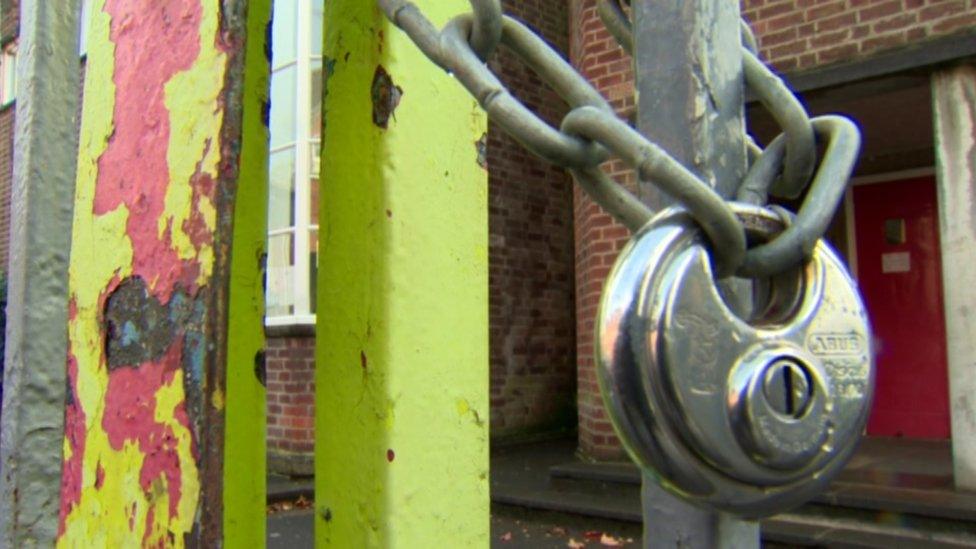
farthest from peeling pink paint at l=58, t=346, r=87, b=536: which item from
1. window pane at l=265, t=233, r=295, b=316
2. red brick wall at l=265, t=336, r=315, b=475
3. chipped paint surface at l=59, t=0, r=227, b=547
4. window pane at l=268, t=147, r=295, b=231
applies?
window pane at l=268, t=147, r=295, b=231

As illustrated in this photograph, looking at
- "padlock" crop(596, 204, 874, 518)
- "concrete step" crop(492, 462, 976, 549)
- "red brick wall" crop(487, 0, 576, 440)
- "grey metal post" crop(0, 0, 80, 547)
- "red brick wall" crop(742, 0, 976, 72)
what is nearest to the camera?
"padlock" crop(596, 204, 874, 518)

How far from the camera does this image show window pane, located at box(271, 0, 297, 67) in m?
7.80

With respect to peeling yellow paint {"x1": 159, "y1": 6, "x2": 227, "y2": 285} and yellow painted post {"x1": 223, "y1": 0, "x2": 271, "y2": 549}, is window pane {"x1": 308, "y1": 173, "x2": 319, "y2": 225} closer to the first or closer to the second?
yellow painted post {"x1": 223, "y1": 0, "x2": 271, "y2": 549}

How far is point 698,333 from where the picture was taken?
58cm

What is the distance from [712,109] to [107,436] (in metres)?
0.87

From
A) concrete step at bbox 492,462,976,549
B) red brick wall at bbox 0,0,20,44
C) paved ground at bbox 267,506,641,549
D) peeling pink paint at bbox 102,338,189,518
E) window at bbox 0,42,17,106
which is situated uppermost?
red brick wall at bbox 0,0,20,44

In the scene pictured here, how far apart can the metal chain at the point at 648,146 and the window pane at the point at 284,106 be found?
721 centimetres

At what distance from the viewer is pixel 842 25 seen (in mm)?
5316

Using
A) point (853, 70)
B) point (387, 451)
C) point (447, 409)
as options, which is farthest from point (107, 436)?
point (853, 70)

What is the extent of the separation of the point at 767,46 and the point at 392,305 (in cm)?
510

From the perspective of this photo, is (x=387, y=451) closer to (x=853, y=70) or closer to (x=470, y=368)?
(x=470, y=368)

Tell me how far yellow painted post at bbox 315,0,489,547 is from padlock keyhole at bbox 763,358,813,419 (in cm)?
74

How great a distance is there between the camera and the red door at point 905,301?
23.4 feet

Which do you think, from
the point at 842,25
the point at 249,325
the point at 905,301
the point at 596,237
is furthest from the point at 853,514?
the point at 249,325
